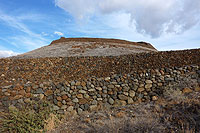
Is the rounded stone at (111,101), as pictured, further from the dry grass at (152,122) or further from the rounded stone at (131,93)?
the dry grass at (152,122)

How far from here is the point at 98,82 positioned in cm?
694

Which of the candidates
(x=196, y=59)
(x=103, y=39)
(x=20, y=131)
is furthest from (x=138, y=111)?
(x=103, y=39)

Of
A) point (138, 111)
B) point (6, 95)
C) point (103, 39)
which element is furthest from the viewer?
point (103, 39)

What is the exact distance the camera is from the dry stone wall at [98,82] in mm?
6336

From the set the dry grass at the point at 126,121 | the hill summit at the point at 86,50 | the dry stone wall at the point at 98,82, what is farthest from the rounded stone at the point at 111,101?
the hill summit at the point at 86,50

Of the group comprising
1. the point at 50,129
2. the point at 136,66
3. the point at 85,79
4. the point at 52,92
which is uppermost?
the point at 136,66

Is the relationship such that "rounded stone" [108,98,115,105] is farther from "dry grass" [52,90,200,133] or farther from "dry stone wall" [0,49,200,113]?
"dry grass" [52,90,200,133]

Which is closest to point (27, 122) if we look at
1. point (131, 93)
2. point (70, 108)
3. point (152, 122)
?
point (70, 108)

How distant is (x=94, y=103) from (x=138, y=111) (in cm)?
219

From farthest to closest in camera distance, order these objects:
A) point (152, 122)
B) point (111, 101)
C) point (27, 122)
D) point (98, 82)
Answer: point (98, 82) < point (111, 101) < point (27, 122) < point (152, 122)

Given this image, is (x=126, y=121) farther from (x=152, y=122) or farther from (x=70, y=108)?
(x=70, y=108)

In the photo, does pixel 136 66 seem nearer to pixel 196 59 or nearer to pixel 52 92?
pixel 196 59

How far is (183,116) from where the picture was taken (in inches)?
152

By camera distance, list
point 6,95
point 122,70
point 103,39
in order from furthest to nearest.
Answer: point 103,39, point 122,70, point 6,95
